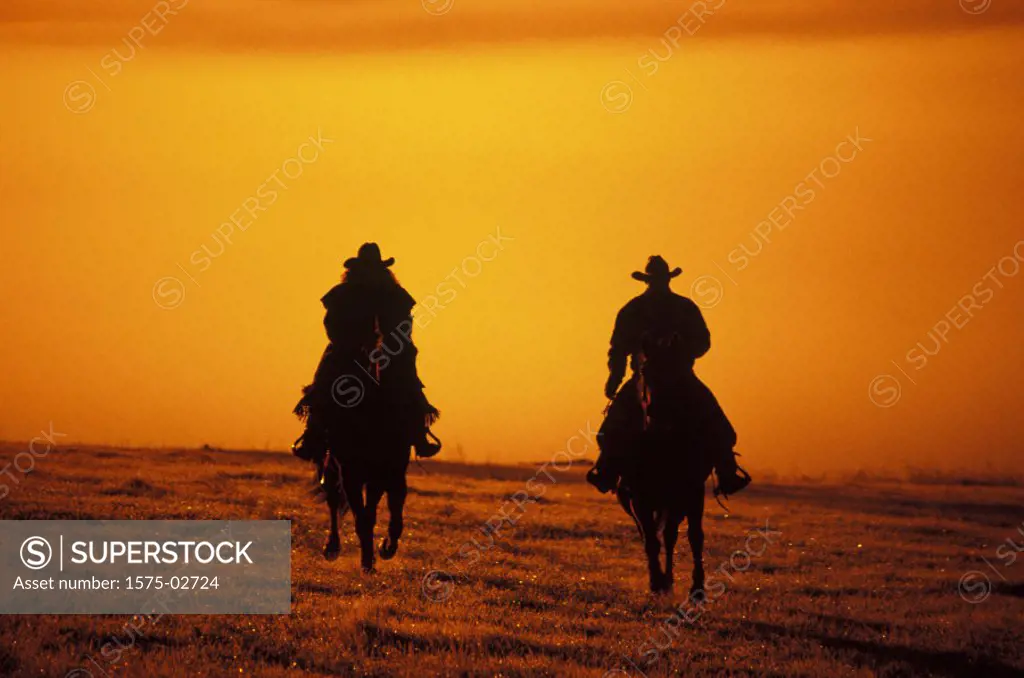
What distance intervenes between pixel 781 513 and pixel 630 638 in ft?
57.4

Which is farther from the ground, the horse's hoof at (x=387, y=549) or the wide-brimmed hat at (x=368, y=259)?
the wide-brimmed hat at (x=368, y=259)

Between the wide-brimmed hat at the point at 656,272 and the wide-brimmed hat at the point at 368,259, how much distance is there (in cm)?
249

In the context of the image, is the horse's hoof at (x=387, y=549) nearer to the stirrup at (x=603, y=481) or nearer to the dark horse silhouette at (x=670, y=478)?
the stirrup at (x=603, y=481)

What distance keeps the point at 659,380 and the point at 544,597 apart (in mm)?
2859

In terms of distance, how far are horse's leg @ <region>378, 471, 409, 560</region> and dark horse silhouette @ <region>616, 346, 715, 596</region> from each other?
7.40 ft

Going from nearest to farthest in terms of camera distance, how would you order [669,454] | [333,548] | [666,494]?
[669,454], [666,494], [333,548]

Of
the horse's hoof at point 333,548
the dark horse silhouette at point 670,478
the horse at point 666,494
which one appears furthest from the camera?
the horse's hoof at point 333,548

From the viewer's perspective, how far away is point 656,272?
15672 millimetres

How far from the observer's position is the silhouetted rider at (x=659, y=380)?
14.9 metres

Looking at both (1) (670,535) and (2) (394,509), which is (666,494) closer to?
(1) (670,535)

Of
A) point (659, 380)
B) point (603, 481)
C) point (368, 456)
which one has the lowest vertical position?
point (603, 481)

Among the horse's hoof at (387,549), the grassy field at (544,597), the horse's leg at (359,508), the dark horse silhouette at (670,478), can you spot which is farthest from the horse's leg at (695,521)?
the horse's leg at (359,508)

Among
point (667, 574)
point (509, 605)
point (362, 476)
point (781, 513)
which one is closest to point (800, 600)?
point (667, 574)

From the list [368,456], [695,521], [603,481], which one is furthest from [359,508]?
[695,521]
